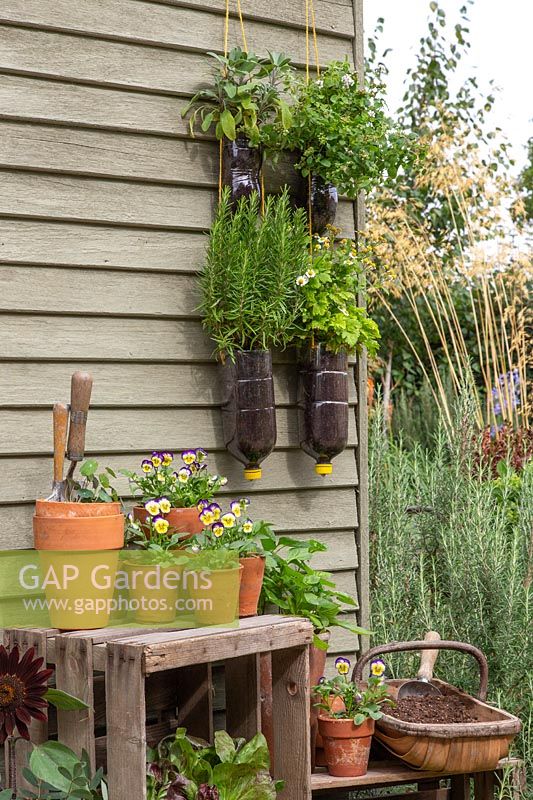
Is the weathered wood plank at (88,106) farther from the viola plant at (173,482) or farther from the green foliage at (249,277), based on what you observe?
the viola plant at (173,482)

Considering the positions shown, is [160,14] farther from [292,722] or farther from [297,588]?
[292,722]

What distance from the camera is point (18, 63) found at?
2.56 meters

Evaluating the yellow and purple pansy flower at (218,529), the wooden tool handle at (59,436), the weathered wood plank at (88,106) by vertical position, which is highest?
the weathered wood plank at (88,106)

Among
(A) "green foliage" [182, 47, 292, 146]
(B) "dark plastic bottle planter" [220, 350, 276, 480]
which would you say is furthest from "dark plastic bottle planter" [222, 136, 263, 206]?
(B) "dark plastic bottle planter" [220, 350, 276, 480]

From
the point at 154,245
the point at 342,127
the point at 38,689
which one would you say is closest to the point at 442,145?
the point at 342,127

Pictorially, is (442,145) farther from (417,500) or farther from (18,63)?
(18,63)

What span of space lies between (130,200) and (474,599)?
70.8 inches

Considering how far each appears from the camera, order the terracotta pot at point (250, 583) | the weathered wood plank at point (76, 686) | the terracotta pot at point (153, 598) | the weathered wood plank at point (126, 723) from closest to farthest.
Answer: the weathered wood plank at point (126, 723), the weathered wood plank at point (76, 686), the terracotta pot at point (153, 598), the terracotta pot at point (250, 583)

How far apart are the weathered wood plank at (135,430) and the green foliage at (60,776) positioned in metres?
0.78

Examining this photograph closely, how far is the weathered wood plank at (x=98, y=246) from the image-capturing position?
101 inches

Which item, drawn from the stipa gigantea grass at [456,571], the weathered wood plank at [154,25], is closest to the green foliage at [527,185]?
the stipa gigantea grass at [456,571]

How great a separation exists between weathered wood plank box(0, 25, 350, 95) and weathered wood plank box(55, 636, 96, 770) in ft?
4.93

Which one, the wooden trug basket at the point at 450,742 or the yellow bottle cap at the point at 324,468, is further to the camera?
the yellow bottle cap at the point at 324,468

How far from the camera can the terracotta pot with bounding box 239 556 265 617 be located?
2.42m
